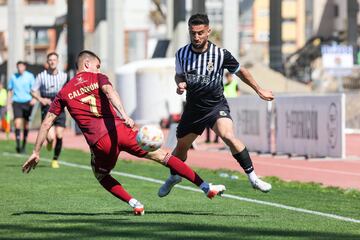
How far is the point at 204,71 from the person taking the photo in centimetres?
1302

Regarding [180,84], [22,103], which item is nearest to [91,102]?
[180,84]

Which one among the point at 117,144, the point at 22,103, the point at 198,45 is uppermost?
the point at 198,45

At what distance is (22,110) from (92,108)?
1397 centimetres

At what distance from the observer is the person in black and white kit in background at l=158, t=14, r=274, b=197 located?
1300cm

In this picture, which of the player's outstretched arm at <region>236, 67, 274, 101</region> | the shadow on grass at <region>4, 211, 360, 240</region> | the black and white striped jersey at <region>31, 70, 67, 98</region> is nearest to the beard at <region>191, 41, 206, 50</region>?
the player's outstretched arm at <region>236, 67, 274, 101</region>

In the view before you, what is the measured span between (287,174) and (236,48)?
28924 mm

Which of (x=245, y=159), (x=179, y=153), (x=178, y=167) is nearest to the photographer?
(x=178, y=167)

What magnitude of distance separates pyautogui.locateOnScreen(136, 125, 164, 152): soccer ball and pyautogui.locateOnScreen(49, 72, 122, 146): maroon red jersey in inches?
21.3

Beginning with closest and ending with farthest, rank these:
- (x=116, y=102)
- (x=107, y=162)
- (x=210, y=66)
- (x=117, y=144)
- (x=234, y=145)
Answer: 1. (x=116, y=102)
2. (x=117, y=144)
3. (x=107, y=162)
4. (x=210, y=66)
5. (x=234, y=145)

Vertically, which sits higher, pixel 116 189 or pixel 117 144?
pixel 117 144

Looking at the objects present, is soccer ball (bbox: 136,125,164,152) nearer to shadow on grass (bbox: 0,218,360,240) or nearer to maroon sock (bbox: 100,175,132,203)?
shadow on grass (bbox: 0,218,360,240)

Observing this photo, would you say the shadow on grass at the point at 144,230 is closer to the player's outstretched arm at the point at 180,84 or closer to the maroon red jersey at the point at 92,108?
the maroon red jersey at the point at 92,108

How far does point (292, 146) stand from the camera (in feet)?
85.6

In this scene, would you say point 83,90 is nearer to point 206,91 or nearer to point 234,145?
point 206,91
